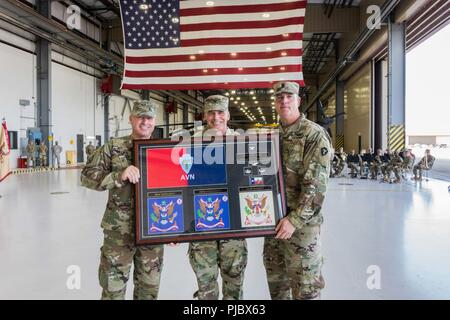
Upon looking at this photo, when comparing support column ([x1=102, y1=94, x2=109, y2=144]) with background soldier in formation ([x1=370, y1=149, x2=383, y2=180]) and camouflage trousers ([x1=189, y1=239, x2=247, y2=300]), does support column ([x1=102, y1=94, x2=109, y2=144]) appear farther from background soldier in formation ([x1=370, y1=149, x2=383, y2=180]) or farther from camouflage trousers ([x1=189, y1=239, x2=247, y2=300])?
camouflage trousers ([x1=189, y1=239, x2=247, y2=300])

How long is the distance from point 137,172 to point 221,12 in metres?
3.18

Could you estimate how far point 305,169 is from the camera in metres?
1.85

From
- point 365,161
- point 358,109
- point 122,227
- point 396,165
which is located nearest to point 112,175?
point 122,227

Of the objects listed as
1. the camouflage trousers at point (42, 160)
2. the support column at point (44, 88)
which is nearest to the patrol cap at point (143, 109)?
the camouflage trousers at point (42, 160)

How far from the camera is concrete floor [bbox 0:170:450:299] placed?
8.21ft

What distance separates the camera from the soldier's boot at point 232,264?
194 cm

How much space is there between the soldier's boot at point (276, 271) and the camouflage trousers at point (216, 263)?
19cm

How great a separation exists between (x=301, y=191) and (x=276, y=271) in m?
0.55

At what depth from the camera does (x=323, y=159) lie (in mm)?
1823

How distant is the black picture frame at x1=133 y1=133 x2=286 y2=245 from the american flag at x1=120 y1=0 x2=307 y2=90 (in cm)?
245

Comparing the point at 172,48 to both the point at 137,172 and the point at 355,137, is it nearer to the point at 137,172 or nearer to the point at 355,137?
the point at 137,172

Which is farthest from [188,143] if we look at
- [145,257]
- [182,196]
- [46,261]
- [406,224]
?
[406,224]
